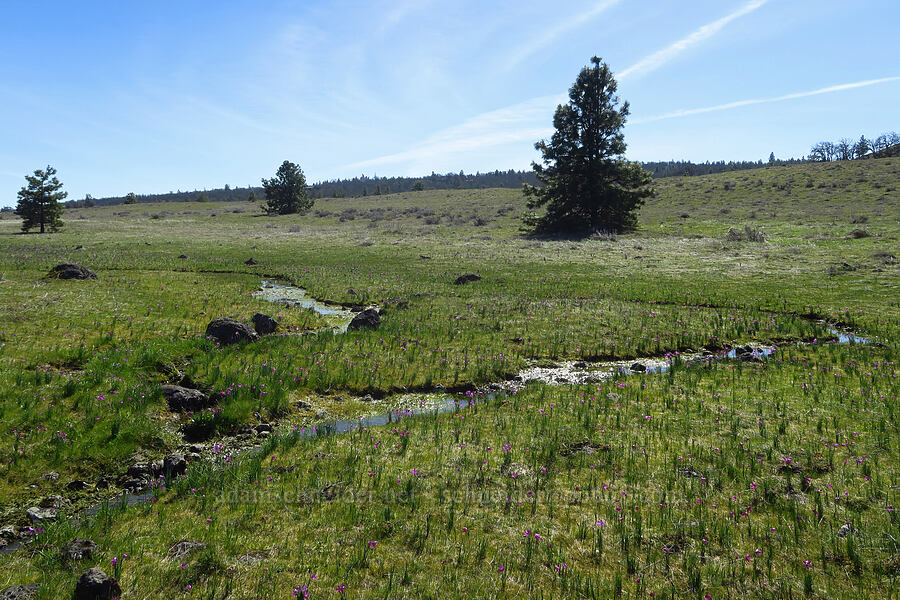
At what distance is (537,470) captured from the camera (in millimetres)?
8633

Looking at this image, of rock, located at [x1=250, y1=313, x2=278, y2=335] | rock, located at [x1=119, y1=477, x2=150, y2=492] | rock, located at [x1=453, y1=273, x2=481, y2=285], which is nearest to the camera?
rock, located at [x1=119, y1=477, x2=150, y2=492]

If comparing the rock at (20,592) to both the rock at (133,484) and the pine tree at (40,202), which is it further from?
the pine tree at (40,202)

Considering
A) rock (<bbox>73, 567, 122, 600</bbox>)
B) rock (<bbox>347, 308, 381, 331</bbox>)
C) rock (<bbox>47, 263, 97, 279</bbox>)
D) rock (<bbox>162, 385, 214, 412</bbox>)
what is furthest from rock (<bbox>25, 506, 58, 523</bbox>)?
rock (<bbox>47, 263, 97, 279</bbox>)

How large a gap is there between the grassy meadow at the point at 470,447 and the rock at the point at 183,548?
98mm

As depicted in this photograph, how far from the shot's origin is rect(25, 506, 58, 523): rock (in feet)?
24.3

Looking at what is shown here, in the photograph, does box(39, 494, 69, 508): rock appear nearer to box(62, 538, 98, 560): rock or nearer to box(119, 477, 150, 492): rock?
box(119, 477, 150, 492): rock

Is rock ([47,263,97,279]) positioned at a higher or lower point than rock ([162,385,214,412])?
higher

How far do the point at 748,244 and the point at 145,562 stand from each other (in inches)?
2144

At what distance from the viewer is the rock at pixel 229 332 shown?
16.4m

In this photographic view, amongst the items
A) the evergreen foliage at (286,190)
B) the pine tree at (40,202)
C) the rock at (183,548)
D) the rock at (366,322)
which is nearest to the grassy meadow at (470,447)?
the rock at (183,548)

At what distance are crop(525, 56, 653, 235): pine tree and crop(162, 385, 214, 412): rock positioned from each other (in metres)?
59.4

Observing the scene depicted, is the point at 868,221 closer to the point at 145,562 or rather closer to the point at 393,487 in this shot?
the point at 393,487

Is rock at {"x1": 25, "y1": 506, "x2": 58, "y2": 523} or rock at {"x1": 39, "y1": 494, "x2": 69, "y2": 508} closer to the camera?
rock at {"x1": 25, "y1": 506, "x2": 58, "y2": 523}

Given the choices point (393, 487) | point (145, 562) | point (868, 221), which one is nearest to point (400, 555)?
point (393, 487)
